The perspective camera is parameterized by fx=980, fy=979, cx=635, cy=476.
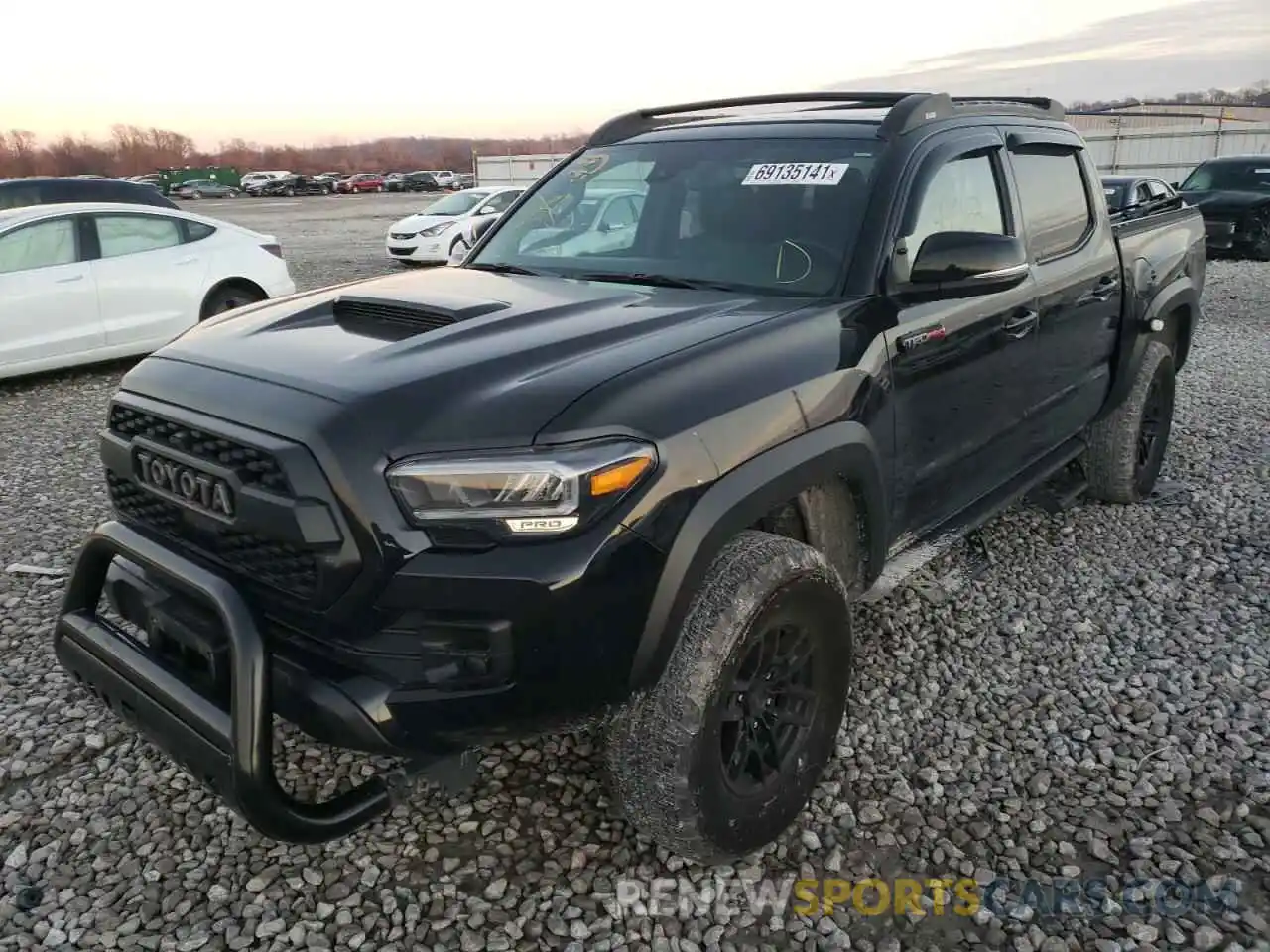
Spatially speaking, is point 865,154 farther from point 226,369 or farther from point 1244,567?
point 1244,567

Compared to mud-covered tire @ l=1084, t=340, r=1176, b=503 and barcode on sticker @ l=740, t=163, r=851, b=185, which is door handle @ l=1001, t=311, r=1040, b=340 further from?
mud-covered tire @ l=1084, t=340, r=1176, b=503

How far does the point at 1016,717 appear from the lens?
3227 millimetres

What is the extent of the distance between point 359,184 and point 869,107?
58.6 metres

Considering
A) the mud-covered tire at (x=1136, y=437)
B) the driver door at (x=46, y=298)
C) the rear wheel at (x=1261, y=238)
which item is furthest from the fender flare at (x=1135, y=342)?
the rear wheel at (x=1261, y=238)

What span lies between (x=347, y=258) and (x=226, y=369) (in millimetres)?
17281

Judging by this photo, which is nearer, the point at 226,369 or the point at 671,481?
the point at 671,481

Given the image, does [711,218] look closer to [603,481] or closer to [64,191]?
[603,481]

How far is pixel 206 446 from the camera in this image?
2203 millimetres

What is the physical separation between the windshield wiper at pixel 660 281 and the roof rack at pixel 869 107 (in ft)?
2.57

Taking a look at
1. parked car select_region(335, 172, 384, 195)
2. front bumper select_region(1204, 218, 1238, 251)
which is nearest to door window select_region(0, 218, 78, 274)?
front bumper select_region(1204, 218, 1238, 251)

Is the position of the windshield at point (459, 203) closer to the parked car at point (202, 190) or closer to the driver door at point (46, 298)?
the driver door at point (46, 298)

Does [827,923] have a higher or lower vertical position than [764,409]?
lower

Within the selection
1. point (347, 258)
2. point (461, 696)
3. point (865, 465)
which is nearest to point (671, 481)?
point (461, 696)

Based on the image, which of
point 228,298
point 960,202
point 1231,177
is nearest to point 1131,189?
point 1231,177
